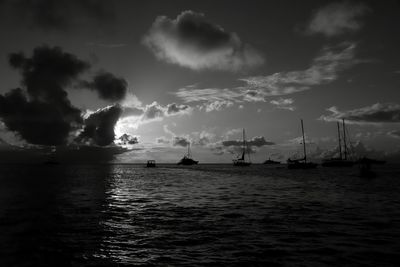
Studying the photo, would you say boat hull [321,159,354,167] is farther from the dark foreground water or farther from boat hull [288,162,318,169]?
the dark foreground water

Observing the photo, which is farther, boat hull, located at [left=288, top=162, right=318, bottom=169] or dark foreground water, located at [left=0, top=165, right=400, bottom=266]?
boat hull, located at [left=288, top=162, right=318, bottom=169]

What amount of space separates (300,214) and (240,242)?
458 inches

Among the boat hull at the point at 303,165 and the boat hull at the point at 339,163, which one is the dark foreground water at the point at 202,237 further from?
the boat hull at the point at 339,163

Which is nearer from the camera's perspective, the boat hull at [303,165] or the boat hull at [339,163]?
the boat hull at [303,165]

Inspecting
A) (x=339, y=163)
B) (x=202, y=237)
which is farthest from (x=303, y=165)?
(x=202, y=237)

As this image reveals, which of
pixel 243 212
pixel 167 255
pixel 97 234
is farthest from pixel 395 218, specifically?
pixel 97 234

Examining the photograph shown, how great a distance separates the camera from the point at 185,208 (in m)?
31.0

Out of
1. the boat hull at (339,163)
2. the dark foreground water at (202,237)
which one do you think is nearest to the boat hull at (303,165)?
the boat hull at (339,163)

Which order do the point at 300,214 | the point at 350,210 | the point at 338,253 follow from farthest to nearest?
1. the point at 350,210
2. the point at 300,214
3. the point at 338,253

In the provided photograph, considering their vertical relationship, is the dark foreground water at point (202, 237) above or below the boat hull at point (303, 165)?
below

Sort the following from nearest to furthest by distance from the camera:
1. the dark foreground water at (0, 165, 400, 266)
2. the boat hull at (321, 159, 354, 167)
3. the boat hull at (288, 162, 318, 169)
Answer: the dark foreground water at (0, 165, 400, 266) < the boat hull at (288, 162, 318, 169) < the boat hull at (321, 159, 354, 167)

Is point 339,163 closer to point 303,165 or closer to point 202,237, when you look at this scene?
point 303,165

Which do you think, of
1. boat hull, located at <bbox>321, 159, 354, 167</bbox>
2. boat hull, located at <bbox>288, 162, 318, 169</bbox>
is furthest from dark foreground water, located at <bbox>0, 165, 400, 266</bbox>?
boat hull, located at <bbox>321, 159, 354, 167</bbox>

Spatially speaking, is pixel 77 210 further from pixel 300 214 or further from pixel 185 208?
pixel 300 214
